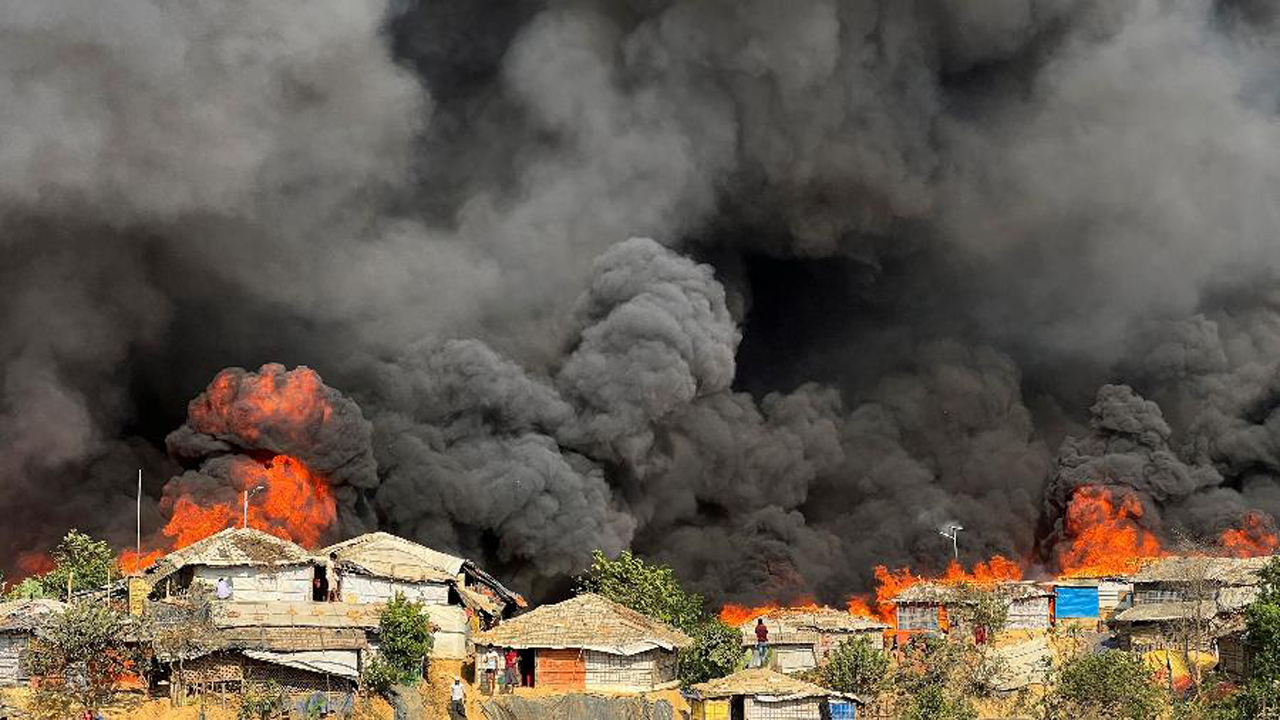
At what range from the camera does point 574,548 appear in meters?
75.4

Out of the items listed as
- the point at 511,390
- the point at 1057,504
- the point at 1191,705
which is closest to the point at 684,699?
the point at 1191,705

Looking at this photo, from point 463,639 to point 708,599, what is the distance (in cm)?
2131

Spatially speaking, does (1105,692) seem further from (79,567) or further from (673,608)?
(79,567)

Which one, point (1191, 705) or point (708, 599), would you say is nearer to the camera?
point (1191, 705)

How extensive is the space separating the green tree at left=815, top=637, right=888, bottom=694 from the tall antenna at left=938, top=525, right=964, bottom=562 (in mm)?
27837

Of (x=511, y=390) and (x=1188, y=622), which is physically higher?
(x=511, y=390)

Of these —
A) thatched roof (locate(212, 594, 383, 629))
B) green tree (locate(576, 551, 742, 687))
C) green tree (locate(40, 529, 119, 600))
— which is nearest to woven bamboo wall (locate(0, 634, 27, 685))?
thatched roof (locate(212, 594, 383, 629))

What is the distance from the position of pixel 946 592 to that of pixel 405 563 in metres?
19.1

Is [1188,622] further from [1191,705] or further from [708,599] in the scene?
[708,599]

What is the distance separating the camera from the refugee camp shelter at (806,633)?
6381 cm

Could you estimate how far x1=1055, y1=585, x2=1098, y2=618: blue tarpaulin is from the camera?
7241cm

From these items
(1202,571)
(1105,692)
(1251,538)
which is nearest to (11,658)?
(1105,692)

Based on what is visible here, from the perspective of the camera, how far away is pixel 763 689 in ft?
175

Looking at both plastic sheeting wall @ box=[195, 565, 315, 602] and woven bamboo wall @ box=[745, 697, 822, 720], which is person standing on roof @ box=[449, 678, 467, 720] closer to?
plastic sheeting wall @ box=[195, 565, 315, 602]
